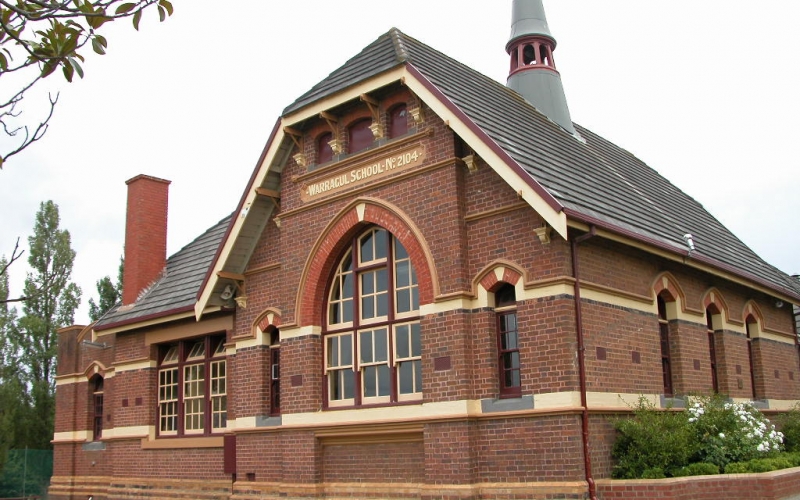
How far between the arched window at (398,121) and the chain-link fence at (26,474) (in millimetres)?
23828

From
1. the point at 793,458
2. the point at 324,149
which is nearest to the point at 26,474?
the point at 324,149

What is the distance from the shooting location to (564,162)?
16.1 m

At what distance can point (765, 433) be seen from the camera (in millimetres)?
15453

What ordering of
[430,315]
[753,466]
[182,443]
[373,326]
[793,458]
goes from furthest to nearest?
[182,443] → [373,326] → [793,458] → [430,315] → [753,466]

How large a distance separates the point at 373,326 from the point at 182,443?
273 inches

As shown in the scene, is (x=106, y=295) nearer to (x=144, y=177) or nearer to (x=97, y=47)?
(x=144, y=177)

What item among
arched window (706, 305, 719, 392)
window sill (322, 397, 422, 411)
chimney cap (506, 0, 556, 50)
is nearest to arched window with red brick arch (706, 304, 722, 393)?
arched window (706, 305, 719, 392)

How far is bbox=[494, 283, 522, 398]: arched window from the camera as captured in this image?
13.7 meters

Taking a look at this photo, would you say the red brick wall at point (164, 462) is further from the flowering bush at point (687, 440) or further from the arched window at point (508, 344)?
the flowering bush at point (687, 440)

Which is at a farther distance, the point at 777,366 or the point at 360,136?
the point at 777,366

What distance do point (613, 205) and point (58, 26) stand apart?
1147 cm

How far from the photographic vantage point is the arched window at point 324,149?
55.6 feet

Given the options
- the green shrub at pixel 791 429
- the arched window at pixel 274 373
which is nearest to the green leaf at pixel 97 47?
the arched window at pixel 274 373

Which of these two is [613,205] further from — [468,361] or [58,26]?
[58,26]
